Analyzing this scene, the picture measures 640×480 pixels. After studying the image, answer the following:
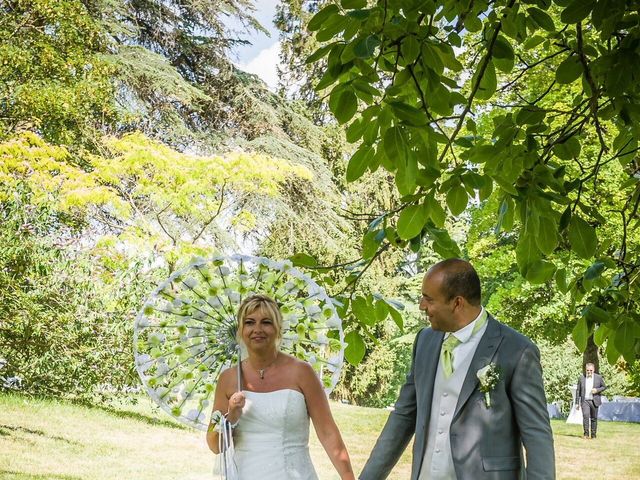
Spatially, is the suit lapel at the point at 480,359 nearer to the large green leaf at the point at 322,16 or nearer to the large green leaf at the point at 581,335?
the large green leaf at the point at 581,335

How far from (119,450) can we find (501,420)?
9828 millimetres

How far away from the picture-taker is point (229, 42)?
16766 mm

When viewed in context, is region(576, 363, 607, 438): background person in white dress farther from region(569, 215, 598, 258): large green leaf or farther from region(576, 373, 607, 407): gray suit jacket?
region(569, 215, 598, 258): large green leaf

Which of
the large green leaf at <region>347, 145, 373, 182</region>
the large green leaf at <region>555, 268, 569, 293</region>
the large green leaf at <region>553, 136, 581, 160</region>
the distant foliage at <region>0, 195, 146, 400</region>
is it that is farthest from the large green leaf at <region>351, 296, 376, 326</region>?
the distant foliage at <region>0, 195, 146, 400</region>

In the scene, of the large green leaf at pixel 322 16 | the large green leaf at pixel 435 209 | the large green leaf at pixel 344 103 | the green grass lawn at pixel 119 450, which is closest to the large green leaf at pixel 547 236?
the large green leaf at pixel 435 209

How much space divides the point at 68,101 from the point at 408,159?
11.9m

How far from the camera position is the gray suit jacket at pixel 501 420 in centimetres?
267

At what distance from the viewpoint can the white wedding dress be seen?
362 centimetres

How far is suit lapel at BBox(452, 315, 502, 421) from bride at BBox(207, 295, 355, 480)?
93cm

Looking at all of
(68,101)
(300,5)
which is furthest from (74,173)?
(300,5)

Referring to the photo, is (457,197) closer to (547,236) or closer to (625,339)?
(547,236)

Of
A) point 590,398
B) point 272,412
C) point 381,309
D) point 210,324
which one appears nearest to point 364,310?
point 381,309

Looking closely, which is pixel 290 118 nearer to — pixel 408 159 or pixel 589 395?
pixel 589 395

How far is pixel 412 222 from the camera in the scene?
78.7 inches
